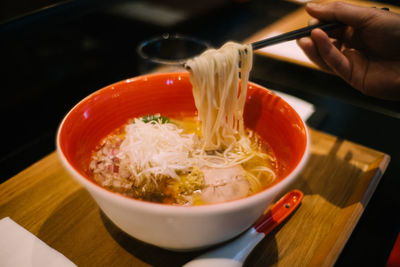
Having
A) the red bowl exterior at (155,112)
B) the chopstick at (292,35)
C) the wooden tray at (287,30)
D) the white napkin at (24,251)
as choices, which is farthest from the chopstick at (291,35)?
the white napkin at (24,251)

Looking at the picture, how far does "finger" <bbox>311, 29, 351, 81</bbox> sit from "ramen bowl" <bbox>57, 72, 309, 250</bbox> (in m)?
0.38

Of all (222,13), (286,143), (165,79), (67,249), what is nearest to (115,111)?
(165,79)

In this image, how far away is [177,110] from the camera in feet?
5.09

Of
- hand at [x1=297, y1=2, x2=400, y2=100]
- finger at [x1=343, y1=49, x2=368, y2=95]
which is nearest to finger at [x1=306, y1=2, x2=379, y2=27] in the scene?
hand at [x1=297, y1=2, x2=400, y2=100]

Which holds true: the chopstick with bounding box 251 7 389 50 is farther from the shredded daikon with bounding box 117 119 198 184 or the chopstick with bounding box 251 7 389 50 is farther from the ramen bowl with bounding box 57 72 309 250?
the shredded daikon with bounding box 117 119 198 184

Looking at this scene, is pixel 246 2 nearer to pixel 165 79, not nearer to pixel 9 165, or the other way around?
pixel 165 79

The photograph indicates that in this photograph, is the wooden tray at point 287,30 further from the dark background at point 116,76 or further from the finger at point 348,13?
the finger at point 348,13

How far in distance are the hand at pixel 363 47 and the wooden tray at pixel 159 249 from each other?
1.27 ft

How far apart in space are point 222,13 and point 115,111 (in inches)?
106

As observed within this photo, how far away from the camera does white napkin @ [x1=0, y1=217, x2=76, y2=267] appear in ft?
3.14

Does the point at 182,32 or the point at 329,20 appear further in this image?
the point at 182,32

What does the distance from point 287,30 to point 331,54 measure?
1277 mm

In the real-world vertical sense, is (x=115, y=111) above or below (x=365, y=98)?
above

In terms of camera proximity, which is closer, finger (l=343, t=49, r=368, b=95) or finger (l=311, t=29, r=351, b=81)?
finger (l=311, t=29, r=351, b=81)
